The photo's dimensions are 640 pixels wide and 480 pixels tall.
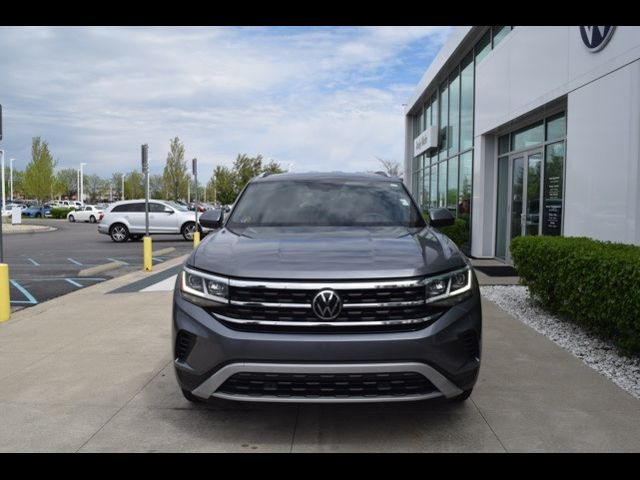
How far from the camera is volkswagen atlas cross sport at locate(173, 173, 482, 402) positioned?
3.12 m

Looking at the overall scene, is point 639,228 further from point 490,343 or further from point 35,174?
point 35,174

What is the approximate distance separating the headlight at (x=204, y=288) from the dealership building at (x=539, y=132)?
5775 millimetres

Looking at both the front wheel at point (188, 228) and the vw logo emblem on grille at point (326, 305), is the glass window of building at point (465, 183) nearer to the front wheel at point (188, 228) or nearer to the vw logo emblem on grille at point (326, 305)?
the front wheel at point (188, 228)

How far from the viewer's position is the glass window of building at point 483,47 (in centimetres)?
1411

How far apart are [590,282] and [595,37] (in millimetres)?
4225

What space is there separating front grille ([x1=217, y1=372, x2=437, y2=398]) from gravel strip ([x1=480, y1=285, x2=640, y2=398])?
88.6 inches

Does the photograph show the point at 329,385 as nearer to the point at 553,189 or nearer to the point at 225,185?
the point at 553,189

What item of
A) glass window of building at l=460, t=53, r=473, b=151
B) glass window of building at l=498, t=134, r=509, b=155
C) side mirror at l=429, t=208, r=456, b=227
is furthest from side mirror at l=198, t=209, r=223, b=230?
glass window of building at l=460, t=53, r=473, b=151

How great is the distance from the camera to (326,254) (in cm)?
346

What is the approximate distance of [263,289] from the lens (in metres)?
3.23

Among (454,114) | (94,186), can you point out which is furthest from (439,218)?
(94,186)

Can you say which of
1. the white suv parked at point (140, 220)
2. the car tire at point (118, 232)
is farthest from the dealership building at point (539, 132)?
the car tire at point (118, 232)

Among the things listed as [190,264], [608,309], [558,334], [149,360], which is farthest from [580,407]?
[149,360]
